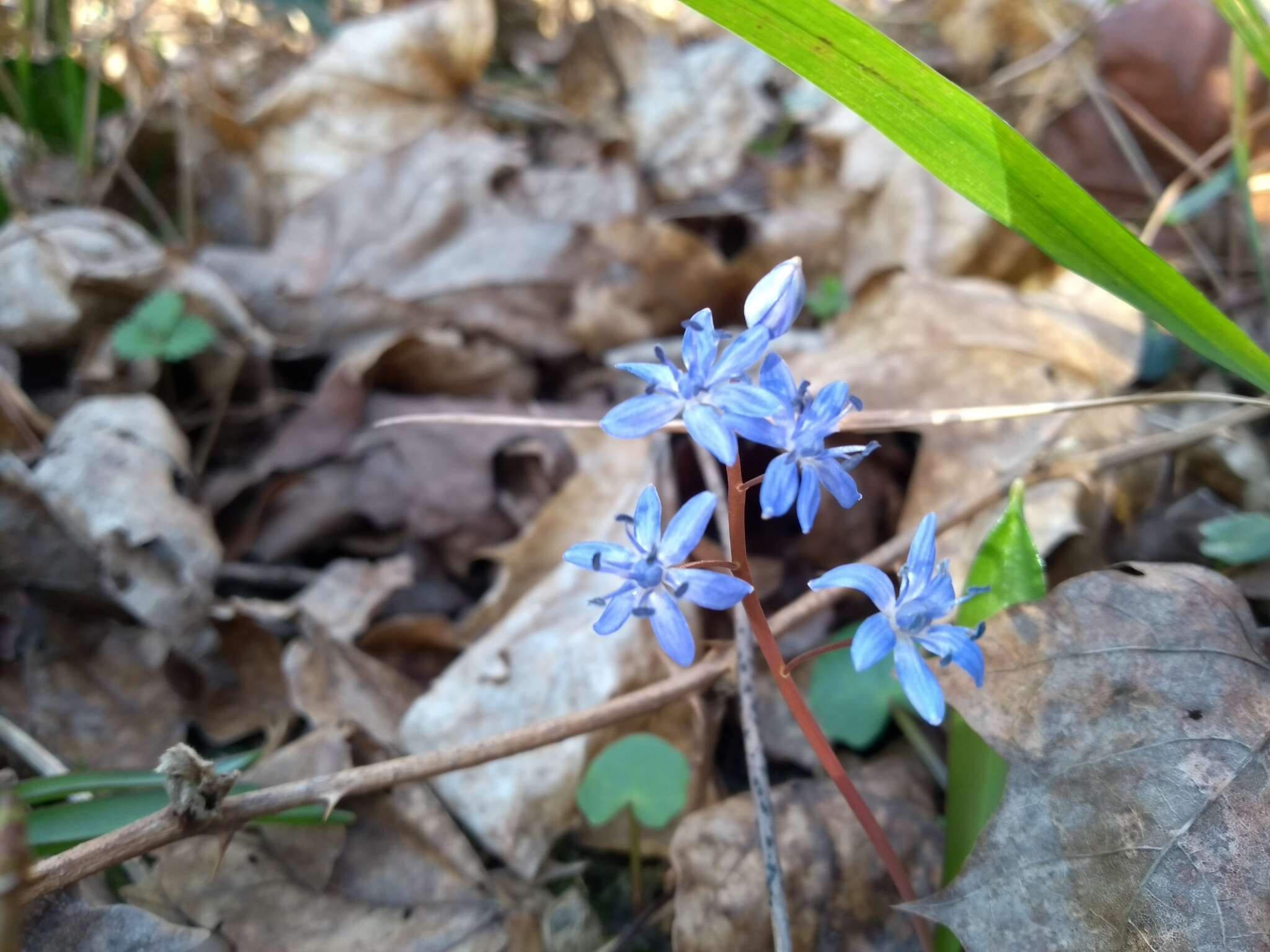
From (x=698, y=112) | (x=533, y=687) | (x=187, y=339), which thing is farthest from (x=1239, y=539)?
(x=698, y=112)

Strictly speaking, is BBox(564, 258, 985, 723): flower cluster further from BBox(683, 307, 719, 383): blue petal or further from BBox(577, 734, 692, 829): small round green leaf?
BBox(577, 734, 692, 829): small round green leaf

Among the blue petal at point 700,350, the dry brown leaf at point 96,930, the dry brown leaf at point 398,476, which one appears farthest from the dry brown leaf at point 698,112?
the dry brown leaf at point 96,930

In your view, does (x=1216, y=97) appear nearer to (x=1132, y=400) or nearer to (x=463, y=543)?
(x=1132, y=400)

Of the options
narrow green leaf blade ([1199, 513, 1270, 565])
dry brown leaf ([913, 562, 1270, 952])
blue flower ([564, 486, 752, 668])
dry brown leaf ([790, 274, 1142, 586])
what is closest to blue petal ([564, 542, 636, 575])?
blue flower ([564, 486, 752, 668])

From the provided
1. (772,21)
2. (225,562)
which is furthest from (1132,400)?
(225,562)

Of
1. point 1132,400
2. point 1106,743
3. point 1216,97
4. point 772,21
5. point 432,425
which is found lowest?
point 432,425

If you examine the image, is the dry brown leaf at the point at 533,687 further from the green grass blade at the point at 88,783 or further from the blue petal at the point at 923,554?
the blue petal at the point at 923,554

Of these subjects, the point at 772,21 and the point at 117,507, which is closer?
the point at 772,21

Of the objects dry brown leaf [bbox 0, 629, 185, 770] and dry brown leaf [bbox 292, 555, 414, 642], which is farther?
dry brown leaf [bbox 292, 555, 414, 642]
